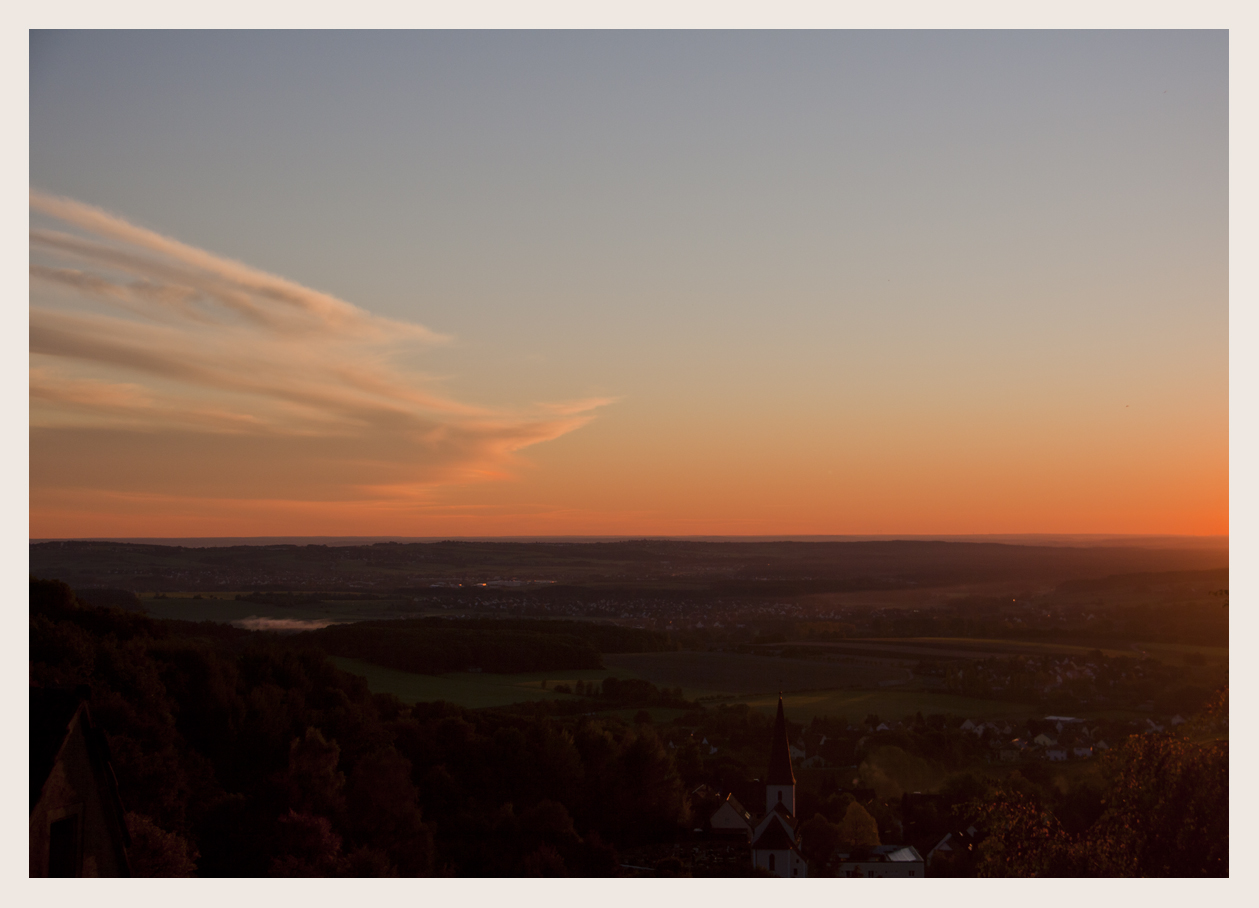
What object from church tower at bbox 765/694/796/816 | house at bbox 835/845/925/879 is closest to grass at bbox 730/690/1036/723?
church tower at bbox 765/694/796/816

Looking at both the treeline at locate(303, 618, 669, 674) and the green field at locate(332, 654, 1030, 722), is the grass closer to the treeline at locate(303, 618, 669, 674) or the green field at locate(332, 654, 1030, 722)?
the green field at locate(332, 654, 1030, 722)

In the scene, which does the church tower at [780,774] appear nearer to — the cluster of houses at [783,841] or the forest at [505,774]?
the cluster of houses at [783,841]

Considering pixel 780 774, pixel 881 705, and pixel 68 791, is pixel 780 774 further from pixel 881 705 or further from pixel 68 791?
pixel 68 791

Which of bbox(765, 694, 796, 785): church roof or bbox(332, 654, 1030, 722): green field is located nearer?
bbox(765, 694, 796, 785): church roof

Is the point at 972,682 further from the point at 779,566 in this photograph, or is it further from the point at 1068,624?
the point at 779,566

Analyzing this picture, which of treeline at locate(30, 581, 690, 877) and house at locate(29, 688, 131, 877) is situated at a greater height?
house at locate(29, 688, 131, 877)

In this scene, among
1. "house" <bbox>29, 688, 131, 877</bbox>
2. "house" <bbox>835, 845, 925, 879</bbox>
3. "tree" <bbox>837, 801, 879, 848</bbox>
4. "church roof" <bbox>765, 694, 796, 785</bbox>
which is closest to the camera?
"house" <bbox>29, 688, 131, 877</bbox>
